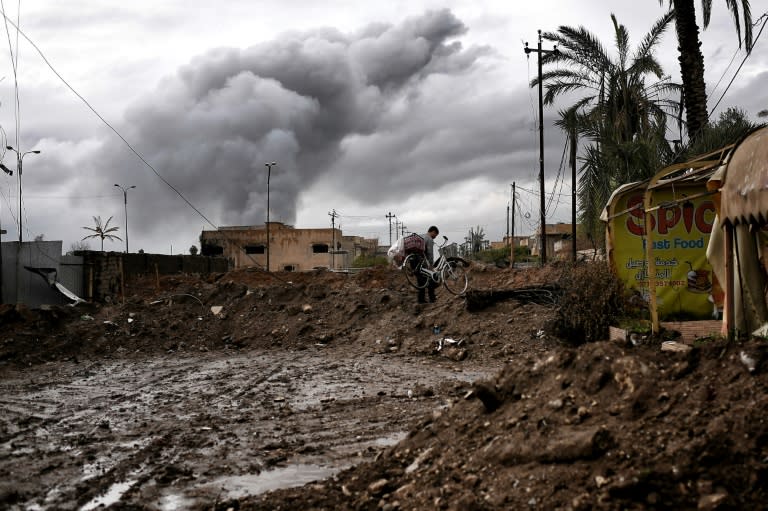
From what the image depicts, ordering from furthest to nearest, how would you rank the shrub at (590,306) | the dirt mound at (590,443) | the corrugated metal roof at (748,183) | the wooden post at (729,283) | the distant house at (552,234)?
the distant house at (552,234) → the shrub at (590,306) → the wooden post at (729,283) → the corrugated metal roof at (748,183) → the dirt mound at (590,443)

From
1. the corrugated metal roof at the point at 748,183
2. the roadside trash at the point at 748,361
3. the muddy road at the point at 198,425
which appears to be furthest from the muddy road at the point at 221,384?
the corrugated metal roof at the point at 748,183

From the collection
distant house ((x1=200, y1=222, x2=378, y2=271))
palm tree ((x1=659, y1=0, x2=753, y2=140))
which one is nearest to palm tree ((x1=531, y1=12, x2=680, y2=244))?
palm tree ((x1=659, y1=0, x2=753, y2=140))

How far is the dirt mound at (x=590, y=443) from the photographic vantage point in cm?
350

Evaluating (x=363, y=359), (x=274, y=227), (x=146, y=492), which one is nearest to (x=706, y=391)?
(x=146, y=492)

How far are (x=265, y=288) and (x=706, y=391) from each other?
16.2 m

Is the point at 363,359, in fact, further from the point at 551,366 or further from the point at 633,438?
the point at 633,438

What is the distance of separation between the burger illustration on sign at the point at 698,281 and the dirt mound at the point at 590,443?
8126 millimetres

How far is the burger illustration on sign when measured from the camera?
12234 millimetres

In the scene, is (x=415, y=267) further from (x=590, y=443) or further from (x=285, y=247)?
(x=285, y=247)

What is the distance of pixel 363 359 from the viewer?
13.2m

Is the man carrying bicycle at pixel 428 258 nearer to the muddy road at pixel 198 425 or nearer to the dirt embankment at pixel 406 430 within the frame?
the dirt embankment at pixel 406 430

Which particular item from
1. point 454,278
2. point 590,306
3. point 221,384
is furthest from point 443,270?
point 221,384

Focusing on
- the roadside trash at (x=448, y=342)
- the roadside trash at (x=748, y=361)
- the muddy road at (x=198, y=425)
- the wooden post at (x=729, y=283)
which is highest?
the wooden post at (x=729, y=283)

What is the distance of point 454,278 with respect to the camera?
1602 cm
